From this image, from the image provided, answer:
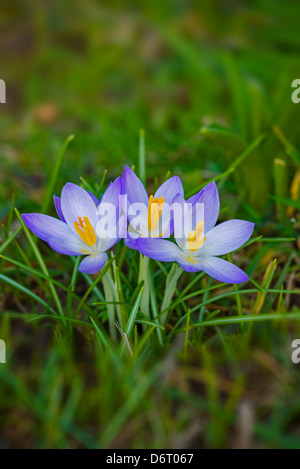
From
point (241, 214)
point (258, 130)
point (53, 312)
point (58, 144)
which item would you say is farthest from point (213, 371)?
point (58, 144)

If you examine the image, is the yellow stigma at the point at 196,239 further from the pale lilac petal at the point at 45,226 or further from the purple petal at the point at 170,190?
the pale lilac petal at the point at 45,226

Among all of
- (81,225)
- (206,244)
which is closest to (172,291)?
(206,244)

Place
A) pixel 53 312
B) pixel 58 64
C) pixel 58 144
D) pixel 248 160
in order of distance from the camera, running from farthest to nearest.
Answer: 1. pixel 58 64
2. pixel 58 144
3. pixel 248 160
4. pixel 53 312

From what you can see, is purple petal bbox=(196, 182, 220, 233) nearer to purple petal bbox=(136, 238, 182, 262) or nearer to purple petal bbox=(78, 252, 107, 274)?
purple petal bbox=(136, 238, 182, 262)

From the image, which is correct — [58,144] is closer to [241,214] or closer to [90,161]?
[90,161]

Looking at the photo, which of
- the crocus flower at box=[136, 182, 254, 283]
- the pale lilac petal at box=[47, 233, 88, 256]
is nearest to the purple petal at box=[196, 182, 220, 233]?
the crocus flower at box=[136, 182, 254, 283]

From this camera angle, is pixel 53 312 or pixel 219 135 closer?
pixel 53 312

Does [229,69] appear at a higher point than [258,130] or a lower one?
higher
